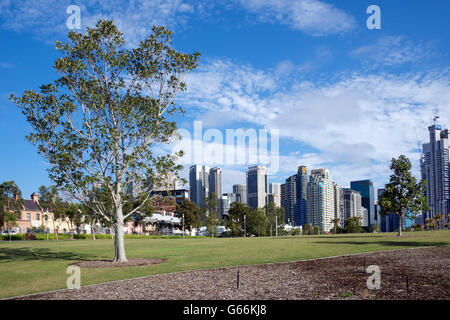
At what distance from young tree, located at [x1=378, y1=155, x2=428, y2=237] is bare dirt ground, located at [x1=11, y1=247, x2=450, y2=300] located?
118ft

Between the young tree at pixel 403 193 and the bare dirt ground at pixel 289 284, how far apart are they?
118 feet

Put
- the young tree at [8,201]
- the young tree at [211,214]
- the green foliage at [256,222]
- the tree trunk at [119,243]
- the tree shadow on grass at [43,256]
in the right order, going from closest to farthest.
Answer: the tree trunk at [119,243] < the tree shadow on grass at [43,256] < the young tree at [8,201] < the young tree at [211,214] < the green foliage at [256,222]

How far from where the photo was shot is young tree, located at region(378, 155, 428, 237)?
175ft

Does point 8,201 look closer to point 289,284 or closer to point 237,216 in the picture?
point 237,216

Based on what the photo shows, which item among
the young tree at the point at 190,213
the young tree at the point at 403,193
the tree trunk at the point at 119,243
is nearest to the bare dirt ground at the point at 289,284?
the tree trunk at the point at 119,243

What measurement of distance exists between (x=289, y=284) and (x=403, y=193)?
45.0 meters

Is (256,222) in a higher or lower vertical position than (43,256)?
lower

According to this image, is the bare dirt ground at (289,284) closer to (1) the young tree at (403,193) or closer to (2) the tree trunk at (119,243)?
(2) the tree trunk at (119,243)

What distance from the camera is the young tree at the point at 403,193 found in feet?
175

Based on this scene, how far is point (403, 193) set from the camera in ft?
178
